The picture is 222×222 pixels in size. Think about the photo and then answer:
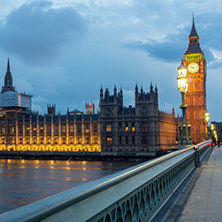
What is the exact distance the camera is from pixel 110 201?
446 cm

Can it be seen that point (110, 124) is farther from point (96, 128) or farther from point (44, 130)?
point (44, 130)

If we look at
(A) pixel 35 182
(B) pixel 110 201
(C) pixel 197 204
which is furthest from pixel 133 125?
(B) pixel 110 201

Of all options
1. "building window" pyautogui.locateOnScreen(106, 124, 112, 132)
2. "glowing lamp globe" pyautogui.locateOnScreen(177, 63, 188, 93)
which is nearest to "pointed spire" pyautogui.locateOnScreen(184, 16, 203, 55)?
"building window" pyautogui.locateOnScreen(106, 124, 112, 132)

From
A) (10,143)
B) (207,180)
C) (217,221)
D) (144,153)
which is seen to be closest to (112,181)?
(217,221)

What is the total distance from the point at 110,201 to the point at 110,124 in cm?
11141

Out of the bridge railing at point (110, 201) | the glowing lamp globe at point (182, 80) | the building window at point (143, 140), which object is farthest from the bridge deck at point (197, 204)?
the building window at point (143, 140)

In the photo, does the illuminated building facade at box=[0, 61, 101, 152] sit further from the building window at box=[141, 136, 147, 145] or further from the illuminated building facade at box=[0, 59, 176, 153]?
the building window at box=[141, 136, 147, 145]

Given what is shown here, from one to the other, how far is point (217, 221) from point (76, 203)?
4065 millimetres

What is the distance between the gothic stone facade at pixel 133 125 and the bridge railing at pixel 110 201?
103731mm

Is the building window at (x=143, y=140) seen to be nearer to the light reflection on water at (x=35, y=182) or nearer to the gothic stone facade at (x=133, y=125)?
the gothic stone facade at (x=133, y=125)

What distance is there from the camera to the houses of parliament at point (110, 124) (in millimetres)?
112938

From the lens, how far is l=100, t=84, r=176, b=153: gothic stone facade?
366 ft

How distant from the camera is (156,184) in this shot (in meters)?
7.75

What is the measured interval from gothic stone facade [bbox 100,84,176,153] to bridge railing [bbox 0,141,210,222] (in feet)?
340
